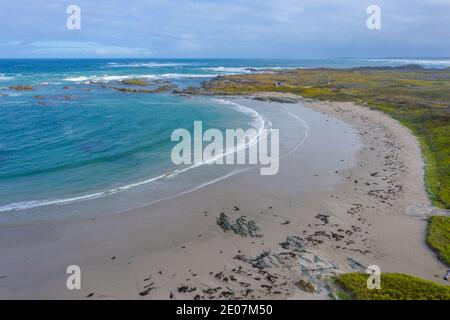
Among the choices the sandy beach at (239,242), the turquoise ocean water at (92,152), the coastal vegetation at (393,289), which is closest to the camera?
the coastal vegetation at (393,289)

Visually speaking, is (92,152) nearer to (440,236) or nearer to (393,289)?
(393,289)

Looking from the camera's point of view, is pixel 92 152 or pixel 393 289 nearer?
pixel 393 289

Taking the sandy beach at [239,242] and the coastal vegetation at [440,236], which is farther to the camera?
the coastal vegetation at [440,236]

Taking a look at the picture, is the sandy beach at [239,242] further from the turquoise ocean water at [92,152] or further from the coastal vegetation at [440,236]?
the turquoise ocean water at [92,152]

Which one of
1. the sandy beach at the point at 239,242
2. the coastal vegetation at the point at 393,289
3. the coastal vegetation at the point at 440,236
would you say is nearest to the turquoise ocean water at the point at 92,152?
the sandy beach at the point at 239,242

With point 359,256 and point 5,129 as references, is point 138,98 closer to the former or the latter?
point 5,129

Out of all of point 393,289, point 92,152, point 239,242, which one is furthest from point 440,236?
point 92,152

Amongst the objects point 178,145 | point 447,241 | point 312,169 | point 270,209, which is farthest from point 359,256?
point 178,145
